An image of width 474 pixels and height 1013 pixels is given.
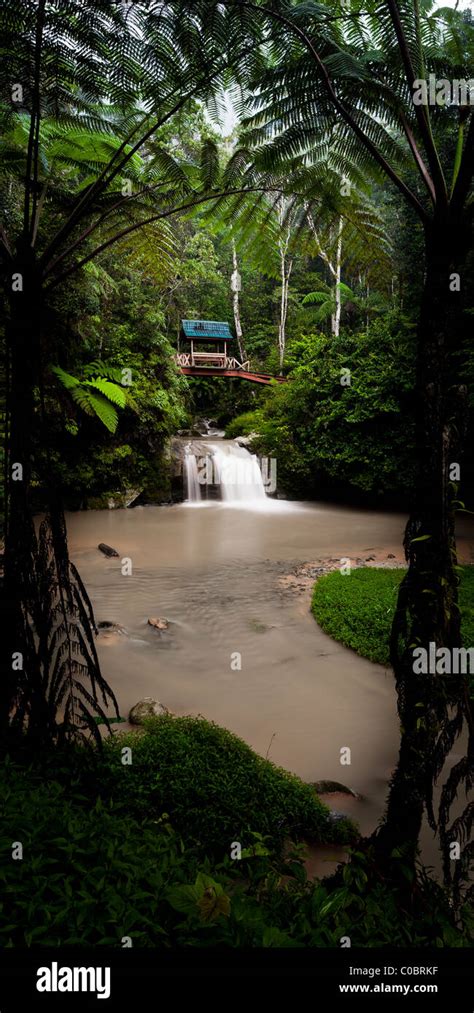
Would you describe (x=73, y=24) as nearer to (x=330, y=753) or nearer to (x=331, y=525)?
(x=330, y=753)

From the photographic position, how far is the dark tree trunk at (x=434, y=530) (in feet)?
5.60

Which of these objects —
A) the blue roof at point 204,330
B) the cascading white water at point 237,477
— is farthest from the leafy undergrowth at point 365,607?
the blue roof at point 204,330

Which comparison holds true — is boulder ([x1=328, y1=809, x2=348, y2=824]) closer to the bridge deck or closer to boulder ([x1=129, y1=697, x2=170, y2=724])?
boulder ([x1=129, y1=697, x2=170, y2=724])

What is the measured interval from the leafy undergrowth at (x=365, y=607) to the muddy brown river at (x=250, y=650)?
0.15m

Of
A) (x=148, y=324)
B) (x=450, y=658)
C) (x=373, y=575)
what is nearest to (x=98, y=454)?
(x=148, y=324)

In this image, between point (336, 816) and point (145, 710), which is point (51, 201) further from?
point (336, 816)

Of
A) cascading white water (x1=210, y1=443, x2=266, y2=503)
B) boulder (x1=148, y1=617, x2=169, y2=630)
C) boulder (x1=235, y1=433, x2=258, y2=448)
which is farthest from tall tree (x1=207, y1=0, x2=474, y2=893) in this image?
boulder (x1=235, y1=433, x2=258, y2=448)

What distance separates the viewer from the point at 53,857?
5.66 feet

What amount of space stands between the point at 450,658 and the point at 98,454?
1084 cm

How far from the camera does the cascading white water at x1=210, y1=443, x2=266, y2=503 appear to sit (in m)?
13.6

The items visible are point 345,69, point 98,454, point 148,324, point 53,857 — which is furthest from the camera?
point 148,324

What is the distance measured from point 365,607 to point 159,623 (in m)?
2.48

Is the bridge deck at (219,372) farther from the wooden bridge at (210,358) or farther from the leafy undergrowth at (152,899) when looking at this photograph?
the leafy undergrowth at (152,899)

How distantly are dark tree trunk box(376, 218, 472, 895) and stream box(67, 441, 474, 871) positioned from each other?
145 cm
